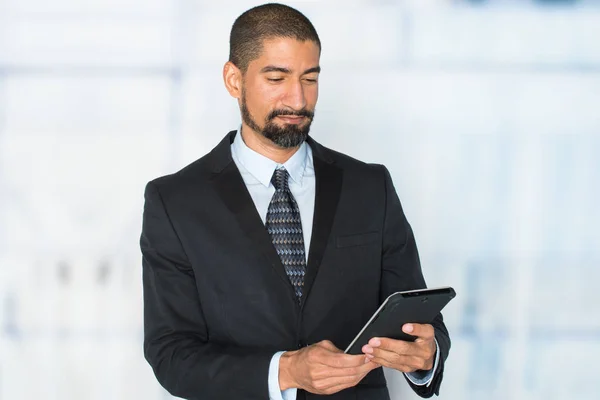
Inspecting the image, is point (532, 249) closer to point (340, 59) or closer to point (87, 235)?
point (340, 59)

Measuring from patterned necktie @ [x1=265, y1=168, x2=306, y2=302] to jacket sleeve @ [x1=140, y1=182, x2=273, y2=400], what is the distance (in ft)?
0.71

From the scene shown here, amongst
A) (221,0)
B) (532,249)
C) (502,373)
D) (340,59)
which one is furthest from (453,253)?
→ (221,0)

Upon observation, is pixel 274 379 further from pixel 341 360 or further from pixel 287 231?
pixel 287 231

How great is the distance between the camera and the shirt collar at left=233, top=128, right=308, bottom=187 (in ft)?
6.99

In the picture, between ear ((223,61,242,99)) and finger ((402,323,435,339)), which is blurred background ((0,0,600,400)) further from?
finger ((402,323,435,339))

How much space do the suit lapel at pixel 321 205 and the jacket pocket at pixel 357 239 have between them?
0.14 ft

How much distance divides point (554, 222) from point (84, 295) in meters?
1.87

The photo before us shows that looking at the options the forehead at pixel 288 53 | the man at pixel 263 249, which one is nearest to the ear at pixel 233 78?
the man at pixel 263 249

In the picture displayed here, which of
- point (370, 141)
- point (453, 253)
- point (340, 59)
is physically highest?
point (340, 59)

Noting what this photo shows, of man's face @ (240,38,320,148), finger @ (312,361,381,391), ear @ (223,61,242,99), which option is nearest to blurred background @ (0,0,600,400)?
ear @ (223,61,242,99)

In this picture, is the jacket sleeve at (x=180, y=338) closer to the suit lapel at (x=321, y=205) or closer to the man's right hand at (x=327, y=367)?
the man's right hand at (x=327, y=367)

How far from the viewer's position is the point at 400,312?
5.67 ft

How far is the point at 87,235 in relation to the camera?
3158 millimetres

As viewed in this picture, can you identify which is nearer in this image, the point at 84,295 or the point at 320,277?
the point at 320,277
